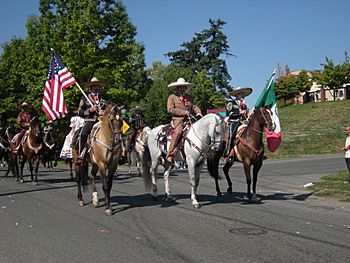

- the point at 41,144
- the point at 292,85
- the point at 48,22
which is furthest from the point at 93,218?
the point at 292,85

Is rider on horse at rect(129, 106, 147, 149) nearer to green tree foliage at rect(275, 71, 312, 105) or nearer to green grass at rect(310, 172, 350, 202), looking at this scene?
green grass at rect(310, 172, 350, 202)

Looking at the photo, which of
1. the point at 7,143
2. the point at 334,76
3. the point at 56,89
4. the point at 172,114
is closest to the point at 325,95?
the point at 334,76

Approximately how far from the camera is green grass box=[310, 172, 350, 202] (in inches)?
483

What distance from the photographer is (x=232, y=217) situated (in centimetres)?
947

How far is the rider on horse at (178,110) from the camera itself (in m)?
11.3

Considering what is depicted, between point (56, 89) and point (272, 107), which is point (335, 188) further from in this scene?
point (56, 89)

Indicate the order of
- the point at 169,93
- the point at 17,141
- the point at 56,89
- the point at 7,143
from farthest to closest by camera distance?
the point at 169,93, the point at 7,143, the point at 17,141, the point at 56,89

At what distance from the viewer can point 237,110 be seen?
42.9ft

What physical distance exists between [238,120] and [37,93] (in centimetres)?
2582

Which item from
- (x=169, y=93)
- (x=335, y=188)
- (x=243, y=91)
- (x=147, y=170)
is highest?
(x=169, y=93)

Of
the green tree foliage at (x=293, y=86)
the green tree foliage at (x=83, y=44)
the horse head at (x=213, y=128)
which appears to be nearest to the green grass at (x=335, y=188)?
the horse head at (x=213, y=128)

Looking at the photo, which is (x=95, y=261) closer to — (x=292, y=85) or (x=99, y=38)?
(x=99, y=38)

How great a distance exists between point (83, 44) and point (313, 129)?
2312 centimetres

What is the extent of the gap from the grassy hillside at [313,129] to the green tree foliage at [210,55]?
21.4m
